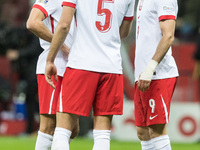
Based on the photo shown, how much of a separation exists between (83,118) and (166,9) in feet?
22.2

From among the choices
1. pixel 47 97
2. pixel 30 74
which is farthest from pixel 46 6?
pixel 30 74

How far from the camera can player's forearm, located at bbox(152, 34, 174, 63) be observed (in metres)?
5.04

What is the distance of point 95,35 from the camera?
190 inches

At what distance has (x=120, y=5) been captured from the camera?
491cm

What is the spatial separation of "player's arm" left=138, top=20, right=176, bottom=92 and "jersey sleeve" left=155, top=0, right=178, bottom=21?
53mm

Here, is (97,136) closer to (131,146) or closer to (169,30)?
(169,30)

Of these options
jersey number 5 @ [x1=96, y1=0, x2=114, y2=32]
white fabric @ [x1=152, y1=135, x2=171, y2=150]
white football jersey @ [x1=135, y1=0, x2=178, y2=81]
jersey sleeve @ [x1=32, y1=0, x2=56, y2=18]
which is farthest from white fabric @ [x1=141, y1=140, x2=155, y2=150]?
jersey sleeve @ [x1=32, y1=0, x2=56, y2=18]

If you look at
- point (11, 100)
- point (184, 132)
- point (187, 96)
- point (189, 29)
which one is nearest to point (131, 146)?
point (184, 132)

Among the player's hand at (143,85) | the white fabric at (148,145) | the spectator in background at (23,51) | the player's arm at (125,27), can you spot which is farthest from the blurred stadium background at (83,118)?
the player's hand at (143,85)

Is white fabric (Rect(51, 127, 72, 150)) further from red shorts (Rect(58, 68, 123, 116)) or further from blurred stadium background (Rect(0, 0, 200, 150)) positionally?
blurred stadium background (Rect(0, 0, 200, 150))

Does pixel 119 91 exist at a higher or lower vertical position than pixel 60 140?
higher

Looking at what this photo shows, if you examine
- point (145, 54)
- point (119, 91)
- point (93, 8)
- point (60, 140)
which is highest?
point (93, 8)

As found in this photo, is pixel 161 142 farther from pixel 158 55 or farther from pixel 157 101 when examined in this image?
pixel 158 55

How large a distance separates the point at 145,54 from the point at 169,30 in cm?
47
